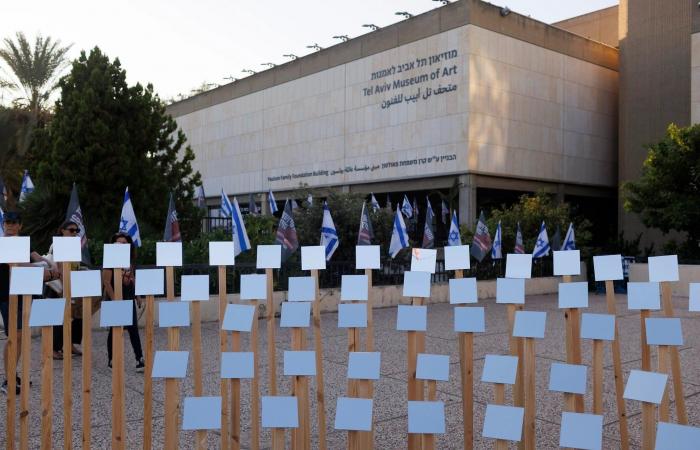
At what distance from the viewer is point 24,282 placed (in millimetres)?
4164

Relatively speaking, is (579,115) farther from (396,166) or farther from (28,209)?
(28,209)

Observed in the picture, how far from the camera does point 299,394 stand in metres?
3.98

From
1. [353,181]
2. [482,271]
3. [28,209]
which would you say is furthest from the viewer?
[353,181]

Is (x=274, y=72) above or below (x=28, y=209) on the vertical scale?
above

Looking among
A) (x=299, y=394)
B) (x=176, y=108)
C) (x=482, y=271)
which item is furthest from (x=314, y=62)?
(x=299, y=394)

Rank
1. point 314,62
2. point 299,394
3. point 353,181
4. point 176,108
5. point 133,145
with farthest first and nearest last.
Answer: point 176,108 < point 314,62 < point 353,181 < point 133,145 < point 299,394

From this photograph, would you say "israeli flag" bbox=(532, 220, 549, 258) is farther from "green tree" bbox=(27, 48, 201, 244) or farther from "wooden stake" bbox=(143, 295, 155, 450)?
"wooden stake" bbox=(143, 295, 155, 450)

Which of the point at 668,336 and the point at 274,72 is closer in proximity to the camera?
the point at 668,336

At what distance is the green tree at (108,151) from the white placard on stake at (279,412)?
11.0 meters

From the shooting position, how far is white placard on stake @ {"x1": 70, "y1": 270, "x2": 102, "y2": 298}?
13.3ft

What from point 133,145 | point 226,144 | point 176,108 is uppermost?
point 176,108

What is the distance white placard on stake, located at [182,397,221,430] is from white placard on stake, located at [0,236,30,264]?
144 cm

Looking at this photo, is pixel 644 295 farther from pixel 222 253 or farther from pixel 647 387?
pixel 222 253

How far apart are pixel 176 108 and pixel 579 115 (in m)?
28.2
